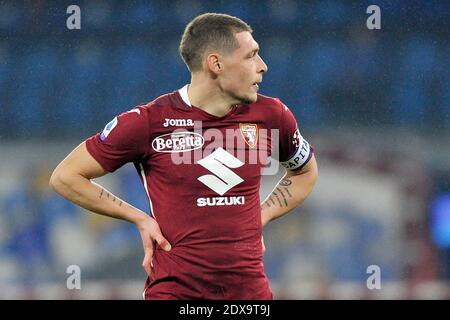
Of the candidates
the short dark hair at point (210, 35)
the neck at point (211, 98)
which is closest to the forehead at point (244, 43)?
the short dark hair at point (210, 35)

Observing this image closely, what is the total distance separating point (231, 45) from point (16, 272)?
478 cm

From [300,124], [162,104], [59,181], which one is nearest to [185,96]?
[162,104]

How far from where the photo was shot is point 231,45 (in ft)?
12.0

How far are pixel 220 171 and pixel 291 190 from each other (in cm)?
57

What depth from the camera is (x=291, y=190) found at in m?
4.05

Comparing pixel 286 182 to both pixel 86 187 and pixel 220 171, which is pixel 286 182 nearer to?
pixel 220 171

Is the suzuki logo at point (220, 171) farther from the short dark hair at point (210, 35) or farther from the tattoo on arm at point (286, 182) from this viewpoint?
the tattoo on arm at point (286, 182)

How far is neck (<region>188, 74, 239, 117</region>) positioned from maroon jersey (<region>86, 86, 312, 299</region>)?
25mm

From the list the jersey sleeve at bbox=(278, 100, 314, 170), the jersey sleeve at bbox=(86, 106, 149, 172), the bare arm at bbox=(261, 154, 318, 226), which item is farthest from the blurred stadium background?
the jersey sleeve at bbox=(86, 106, 149, 172)

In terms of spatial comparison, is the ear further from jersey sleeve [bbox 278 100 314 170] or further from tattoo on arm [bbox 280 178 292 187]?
tattoo on arm [bbox 280 178 292 187]

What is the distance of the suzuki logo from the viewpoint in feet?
11.7

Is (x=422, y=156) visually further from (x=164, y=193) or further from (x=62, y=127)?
(x=164, y=193)

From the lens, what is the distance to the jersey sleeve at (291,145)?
3781 millimetres

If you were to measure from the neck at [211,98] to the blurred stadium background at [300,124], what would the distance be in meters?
4.14
